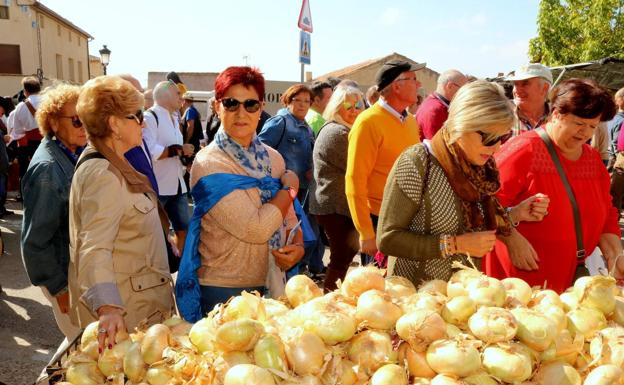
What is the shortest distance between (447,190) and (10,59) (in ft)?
119

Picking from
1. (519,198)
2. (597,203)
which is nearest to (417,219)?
(519,198)

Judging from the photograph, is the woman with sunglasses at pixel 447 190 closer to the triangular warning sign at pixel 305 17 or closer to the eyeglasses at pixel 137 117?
the eyeglasses at pixel 137 117

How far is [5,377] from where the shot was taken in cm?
342

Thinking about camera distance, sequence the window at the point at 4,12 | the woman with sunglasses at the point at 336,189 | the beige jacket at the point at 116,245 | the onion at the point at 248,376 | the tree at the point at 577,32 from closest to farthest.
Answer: the onion at the point at 248,376 → the beige jacket at the point at 116,245 → the woman with sunglasses at the point at 336,189 → the tree at the point at 577,32 → the window at the point at 4,12

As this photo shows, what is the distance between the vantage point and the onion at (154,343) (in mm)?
1439

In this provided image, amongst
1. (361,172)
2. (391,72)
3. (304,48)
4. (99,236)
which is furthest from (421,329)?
(304,48)

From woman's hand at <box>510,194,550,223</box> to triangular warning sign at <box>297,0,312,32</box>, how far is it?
599 cm

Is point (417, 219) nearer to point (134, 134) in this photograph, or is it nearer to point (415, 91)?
point (134, 134)

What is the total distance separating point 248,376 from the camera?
1.24 m

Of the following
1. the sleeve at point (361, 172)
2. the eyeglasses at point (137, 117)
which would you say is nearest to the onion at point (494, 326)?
the eyeglasses at point (137, 117)

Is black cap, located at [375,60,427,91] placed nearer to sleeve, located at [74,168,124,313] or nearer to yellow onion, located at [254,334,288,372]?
sleeve, located at [74,168,124,313]

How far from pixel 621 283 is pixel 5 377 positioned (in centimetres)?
372

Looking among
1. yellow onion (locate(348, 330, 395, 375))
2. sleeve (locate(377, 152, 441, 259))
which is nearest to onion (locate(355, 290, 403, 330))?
yellow onion (locate(348, 330, 395, 375))

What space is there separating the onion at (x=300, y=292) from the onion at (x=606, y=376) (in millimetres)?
806
